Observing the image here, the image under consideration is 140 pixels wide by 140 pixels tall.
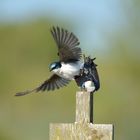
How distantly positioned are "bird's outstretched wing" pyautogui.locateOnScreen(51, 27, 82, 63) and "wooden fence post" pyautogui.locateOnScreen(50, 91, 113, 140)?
725 millimetres

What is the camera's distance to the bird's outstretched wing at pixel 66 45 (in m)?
3.53

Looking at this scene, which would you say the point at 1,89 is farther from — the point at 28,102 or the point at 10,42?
the point at 10,42

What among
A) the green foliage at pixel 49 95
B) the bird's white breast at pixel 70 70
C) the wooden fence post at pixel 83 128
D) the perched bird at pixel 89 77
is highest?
the green foliage at pixel 49 95

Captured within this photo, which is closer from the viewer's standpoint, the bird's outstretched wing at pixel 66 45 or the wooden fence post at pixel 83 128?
the wooden fence post at pixel 83 128

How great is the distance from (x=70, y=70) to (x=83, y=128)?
0.63 meters

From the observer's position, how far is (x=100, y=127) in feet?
8.95

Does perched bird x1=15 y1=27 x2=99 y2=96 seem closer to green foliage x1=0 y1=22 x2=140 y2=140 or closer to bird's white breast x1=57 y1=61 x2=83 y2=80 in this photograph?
bird's white breast x1=57 y1=61 x2=83 y2=80

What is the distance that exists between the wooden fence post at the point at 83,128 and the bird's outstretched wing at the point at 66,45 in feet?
2.38

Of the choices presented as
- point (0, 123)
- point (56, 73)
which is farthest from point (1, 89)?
point (56, 73)

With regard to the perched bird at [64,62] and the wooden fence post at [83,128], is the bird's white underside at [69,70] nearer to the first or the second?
the perched bird at [64,62]

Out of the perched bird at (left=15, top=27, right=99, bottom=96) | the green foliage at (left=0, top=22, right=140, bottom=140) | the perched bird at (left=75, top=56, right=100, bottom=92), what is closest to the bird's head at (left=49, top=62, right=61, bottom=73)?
the perched bird at (left=15, top=27, right=99, bottom=96)

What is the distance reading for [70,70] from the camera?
3365mm

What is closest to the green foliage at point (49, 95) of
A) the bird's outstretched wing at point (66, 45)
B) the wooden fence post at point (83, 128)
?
the bird's outstretched wing at point (66, 45)

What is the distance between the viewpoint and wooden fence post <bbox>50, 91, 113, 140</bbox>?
272 cm
